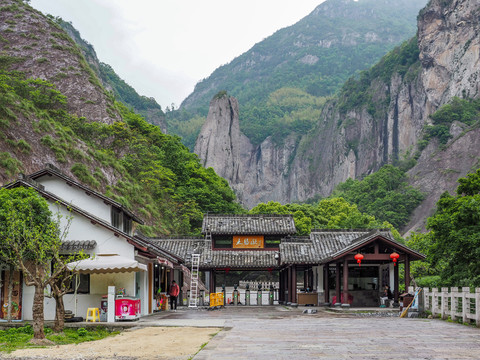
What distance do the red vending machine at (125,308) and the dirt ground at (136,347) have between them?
4150 mm

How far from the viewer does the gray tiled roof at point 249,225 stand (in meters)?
40.2

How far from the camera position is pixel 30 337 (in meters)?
15.0

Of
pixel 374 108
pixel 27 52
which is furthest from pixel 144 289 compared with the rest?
pixel 374 108

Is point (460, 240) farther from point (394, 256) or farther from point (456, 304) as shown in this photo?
point (456, 304)

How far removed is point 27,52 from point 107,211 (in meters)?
61.5

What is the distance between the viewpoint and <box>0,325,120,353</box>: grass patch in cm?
1339

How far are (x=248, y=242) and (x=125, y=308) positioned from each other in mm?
20111

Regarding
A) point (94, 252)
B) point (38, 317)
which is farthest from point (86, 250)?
point (38, 317)

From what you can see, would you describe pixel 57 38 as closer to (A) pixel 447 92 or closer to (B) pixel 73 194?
(B) pixel 73 194

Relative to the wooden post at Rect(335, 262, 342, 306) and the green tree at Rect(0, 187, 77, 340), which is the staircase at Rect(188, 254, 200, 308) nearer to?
the wooden post at Rect(335, 262, 342, 306)

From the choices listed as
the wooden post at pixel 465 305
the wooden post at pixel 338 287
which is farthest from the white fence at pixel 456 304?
the wooden post at pixel 338 287

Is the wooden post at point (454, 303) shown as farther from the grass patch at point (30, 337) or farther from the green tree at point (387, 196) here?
the green tree at point (387, 196)

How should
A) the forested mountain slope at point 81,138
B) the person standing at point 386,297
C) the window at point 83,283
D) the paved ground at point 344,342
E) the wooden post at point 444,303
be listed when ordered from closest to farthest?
the paved ground at point 344,342 < the wooden post at point 444,303 < the window at point 83,283 < the person standing at point 386,297 < the forested mountain slope at point 81,138

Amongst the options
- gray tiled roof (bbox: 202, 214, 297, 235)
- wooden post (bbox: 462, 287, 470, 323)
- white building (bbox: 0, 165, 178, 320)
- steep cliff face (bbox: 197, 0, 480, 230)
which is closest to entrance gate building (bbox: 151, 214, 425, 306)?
gray tiled roof (bbox: 202, 214, 297, 235)
